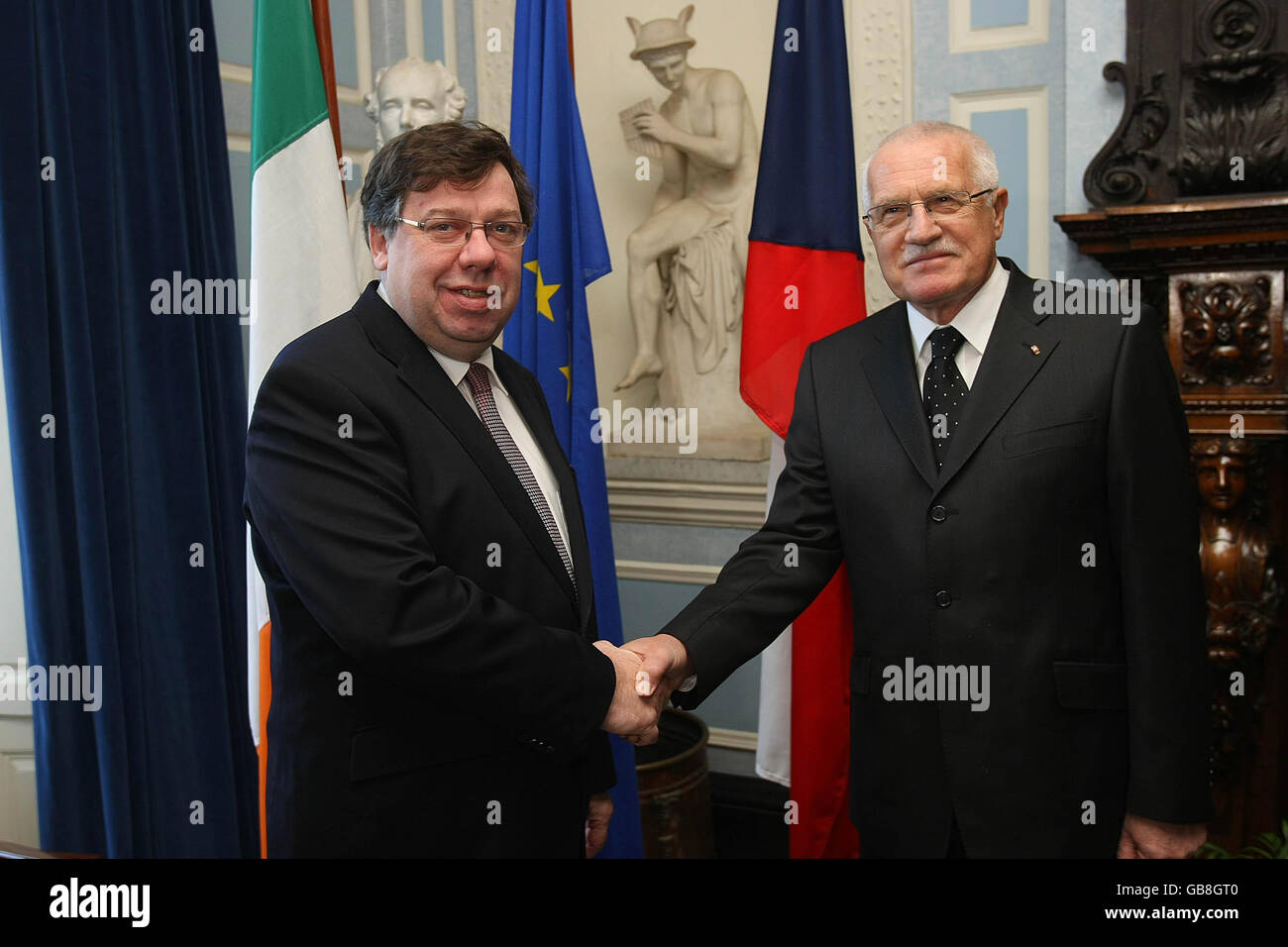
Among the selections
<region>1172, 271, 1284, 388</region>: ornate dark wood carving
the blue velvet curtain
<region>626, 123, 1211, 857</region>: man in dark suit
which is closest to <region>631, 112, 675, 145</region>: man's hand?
the blue velvet curtain

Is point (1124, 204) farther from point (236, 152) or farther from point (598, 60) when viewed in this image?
point (236, 152)

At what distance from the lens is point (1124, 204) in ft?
10.3

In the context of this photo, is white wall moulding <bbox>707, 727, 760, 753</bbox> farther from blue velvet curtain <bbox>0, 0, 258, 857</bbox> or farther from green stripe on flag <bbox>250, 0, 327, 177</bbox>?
green stripe on flag <bbox>250, 0, 327, 177</bbox>

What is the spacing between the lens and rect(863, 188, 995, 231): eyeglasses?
1979mm

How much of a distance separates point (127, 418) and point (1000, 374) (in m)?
2.29

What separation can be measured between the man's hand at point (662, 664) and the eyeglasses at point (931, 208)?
86 cm

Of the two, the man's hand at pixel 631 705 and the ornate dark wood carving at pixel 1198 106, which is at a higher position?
the ornate dark wood carving at pixel 1198 106

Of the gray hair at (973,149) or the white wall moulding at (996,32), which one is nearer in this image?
the gray hair at (973,149)

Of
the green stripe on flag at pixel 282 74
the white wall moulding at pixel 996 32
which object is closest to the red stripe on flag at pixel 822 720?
the green stripe on flag at pixel 282 74

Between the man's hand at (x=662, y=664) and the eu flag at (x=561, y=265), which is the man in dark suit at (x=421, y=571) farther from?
the eu flag at (x=561, y=265)

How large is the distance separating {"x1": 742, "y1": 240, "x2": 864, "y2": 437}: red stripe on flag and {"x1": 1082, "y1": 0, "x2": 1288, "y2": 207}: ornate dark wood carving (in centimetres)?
82

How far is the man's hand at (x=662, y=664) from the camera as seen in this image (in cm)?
200

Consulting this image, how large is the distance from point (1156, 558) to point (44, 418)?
2.55 m

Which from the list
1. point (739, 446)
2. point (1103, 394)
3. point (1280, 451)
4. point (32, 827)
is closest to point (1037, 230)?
point (1280, 451)
